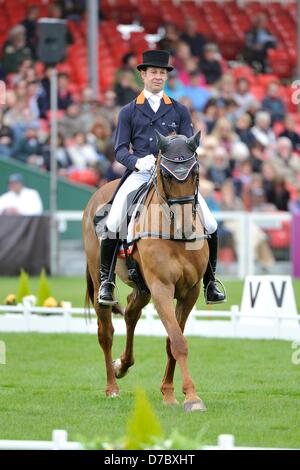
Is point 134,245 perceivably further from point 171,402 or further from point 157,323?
point 157,323

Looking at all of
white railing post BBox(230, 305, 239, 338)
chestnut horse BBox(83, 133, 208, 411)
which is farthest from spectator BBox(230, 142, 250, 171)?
chestnut horse BBox(83, 133, 208, 411)

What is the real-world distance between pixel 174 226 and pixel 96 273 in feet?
5.37

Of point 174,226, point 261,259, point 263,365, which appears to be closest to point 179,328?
point 174,226

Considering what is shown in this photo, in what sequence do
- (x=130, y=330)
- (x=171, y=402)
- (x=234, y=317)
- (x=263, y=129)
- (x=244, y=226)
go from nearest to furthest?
1. (x=171, y=402)
2. (x=130, y=330)
3. (x=234, y=317)
4. (x=244, y=226)
5. (x=263, y=129)

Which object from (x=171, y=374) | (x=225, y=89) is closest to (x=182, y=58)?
(x=225, y=89)

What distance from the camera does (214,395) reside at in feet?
30.4

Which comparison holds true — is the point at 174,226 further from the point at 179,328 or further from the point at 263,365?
the point at 263,365

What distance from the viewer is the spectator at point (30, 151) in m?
21.3

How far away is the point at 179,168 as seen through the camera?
8.46 meters

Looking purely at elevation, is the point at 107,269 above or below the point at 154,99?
below

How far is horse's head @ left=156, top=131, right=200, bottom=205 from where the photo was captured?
27.7 ft

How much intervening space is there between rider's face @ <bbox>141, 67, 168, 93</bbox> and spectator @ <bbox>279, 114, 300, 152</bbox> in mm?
15301

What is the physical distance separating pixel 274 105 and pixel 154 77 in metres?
16.3

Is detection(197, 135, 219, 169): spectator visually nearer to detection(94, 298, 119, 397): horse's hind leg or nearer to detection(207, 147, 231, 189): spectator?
detection(207, 147, 231, 189): spectator
